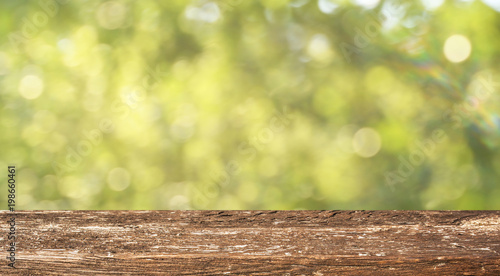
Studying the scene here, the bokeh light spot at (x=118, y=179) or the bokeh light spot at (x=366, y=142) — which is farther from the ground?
the bokeh light spot at (x=366, y=142)

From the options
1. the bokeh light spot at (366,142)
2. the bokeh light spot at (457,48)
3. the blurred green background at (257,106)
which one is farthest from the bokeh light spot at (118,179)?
the bokeh light spot at (457,48)

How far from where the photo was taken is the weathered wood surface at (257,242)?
0.78 m

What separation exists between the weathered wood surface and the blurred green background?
14 centimetres

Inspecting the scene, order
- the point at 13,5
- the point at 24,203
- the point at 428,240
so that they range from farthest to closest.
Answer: the point at 13,5 < the point at 24,203 < the point at 428,240

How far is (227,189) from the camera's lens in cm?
102

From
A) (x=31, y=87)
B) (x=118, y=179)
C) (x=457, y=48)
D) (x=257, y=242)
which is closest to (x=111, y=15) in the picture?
(x=31, y=87)

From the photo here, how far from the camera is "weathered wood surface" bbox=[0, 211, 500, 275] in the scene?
0.78 meters

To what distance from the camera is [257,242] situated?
819mm

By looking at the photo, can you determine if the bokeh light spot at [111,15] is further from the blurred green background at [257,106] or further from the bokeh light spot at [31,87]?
the bokeh light spot at [31,87]

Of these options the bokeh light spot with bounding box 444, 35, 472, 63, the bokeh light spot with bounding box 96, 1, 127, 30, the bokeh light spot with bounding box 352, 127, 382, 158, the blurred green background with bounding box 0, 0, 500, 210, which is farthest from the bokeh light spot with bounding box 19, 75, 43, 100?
the bokeh light spot with bounding box 444, 35, 472, 63

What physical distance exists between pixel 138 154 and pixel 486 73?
2.70 feet

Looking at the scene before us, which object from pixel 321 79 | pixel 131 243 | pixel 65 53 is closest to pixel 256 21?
pixel 321 79

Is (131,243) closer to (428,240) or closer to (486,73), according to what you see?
(428,240)

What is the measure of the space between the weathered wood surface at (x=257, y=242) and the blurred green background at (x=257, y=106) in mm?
136
